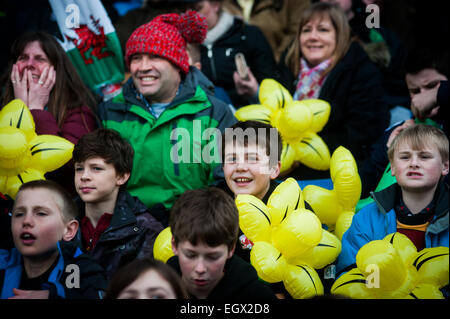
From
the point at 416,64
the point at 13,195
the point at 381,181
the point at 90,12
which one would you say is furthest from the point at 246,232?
the point at 90,12

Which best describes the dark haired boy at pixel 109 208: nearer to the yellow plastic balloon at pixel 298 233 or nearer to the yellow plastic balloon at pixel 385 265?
the yellow plastic balloon at pixel 298 233

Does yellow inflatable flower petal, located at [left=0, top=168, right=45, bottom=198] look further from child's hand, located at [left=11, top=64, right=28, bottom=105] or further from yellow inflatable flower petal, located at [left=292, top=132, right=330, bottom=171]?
yellow inflatable flower petal, located at [left=292, top=132, right=330, bottom=171]

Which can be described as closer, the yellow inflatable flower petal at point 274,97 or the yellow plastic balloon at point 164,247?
the yellow plastic balloon at point 164,247

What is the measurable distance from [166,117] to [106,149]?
1.87 ft

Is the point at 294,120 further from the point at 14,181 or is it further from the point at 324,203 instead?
the point at 14,181

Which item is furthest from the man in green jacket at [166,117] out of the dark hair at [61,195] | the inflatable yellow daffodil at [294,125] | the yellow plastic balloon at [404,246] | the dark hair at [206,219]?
the yellow plastic balloon at [404,246]

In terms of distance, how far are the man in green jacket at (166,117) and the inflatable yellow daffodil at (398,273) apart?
124 cm

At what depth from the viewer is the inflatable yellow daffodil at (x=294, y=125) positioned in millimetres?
3529

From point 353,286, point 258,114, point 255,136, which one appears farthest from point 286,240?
point 258,114

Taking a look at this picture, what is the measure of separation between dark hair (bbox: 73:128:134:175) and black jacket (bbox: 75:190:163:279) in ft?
0.59

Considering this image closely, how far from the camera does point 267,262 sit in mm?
2676

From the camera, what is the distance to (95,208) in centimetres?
313

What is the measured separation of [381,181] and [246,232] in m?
1.04
